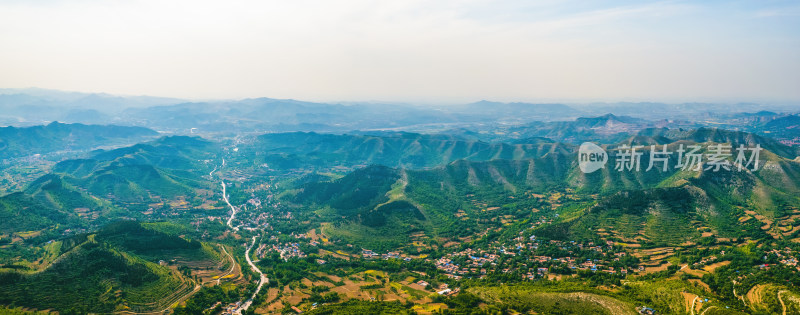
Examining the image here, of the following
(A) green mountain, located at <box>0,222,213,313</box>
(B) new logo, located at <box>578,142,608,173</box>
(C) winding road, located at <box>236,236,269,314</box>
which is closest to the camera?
(A) green mountain, located at <box>0,222,213,313</box>

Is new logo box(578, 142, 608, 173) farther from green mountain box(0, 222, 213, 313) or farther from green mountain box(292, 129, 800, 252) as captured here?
green mountain box(0, 222, 213, 313)

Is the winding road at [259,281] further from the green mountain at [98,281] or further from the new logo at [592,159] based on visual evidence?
the new logo at [592,159]

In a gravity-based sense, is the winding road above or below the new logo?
below

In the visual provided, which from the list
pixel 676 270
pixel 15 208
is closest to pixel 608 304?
pixel 676 270

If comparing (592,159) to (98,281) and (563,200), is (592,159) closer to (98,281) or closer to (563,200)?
(563,200)

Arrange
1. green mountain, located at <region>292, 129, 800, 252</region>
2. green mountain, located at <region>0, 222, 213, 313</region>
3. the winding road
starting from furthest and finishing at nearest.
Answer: green mountain, located at <region>292, 129, 800, 252</region>
the winding road
green mountain, located at <region>0, 222, 213, 313</region>

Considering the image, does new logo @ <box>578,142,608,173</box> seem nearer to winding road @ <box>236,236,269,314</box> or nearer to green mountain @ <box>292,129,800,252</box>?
green mountain @ <box>292,129,800,252</box>

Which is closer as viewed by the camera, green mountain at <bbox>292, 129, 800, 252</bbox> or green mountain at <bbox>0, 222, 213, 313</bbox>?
green mountain at <bbox>0, 222, 213, 313</bbox>

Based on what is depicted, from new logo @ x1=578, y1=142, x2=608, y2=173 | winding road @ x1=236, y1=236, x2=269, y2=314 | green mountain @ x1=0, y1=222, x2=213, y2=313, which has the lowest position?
winding road @ x1=236, y1=236, x2=269, y2=314

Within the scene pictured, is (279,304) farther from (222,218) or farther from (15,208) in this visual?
(15,208)

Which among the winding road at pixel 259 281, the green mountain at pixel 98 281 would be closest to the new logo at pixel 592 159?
the winding road at pixel 259 281

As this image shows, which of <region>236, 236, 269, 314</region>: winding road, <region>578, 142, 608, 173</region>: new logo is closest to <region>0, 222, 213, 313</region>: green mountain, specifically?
<region>236, 236, 269, 314</region>: winding road
